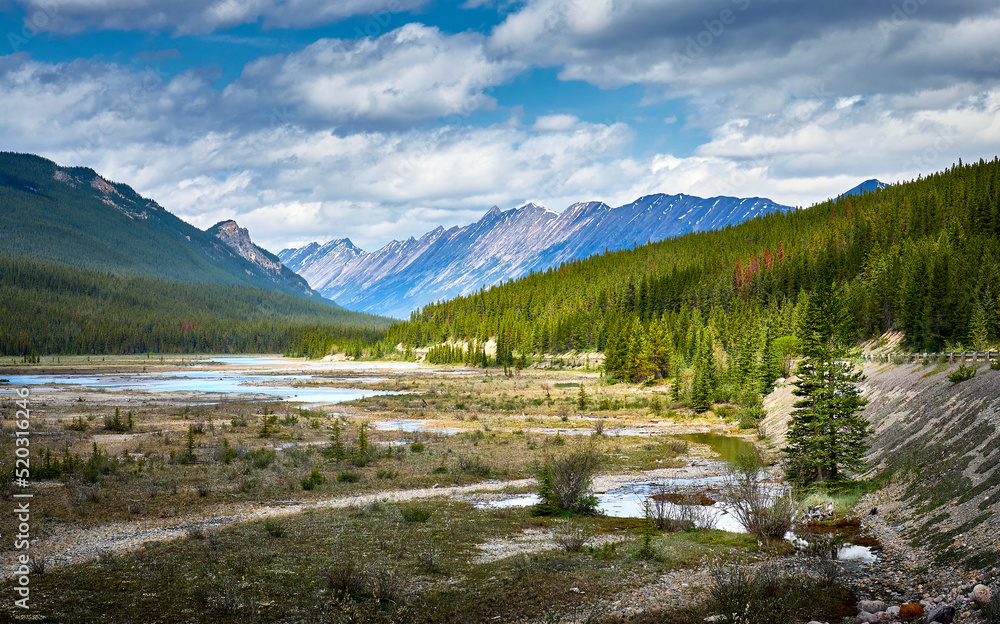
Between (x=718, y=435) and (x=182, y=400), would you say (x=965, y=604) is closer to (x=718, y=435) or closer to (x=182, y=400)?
(x=718, y=435)

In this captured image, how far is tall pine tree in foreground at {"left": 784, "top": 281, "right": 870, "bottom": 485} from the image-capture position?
77.3 ft

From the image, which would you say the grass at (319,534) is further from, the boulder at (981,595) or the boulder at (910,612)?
the boulder at (981,595)

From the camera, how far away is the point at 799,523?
65.0ft

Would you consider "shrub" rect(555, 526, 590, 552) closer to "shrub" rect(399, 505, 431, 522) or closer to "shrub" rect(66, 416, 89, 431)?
"shrub" rect(399, 505, 431, 522)

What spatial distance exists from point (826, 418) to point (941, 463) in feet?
12.8

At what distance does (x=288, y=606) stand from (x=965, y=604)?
1320 cm

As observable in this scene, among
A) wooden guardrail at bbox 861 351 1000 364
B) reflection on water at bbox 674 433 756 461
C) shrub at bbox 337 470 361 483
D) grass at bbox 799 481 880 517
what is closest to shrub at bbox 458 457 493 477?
shrub at bbox 337 470 361 483

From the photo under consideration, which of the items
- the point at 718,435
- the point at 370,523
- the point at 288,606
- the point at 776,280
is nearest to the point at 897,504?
the point at 370,523

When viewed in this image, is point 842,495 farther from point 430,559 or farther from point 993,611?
point 430,559

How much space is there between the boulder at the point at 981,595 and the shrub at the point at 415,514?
46.7 feet

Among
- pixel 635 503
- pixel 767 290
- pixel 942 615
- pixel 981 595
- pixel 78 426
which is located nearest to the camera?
pixel 942 615

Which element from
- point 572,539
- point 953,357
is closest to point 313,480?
point 572,539

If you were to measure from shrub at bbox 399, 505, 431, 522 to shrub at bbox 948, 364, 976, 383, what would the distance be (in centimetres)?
2302

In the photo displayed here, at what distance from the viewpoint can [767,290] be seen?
12444cm
